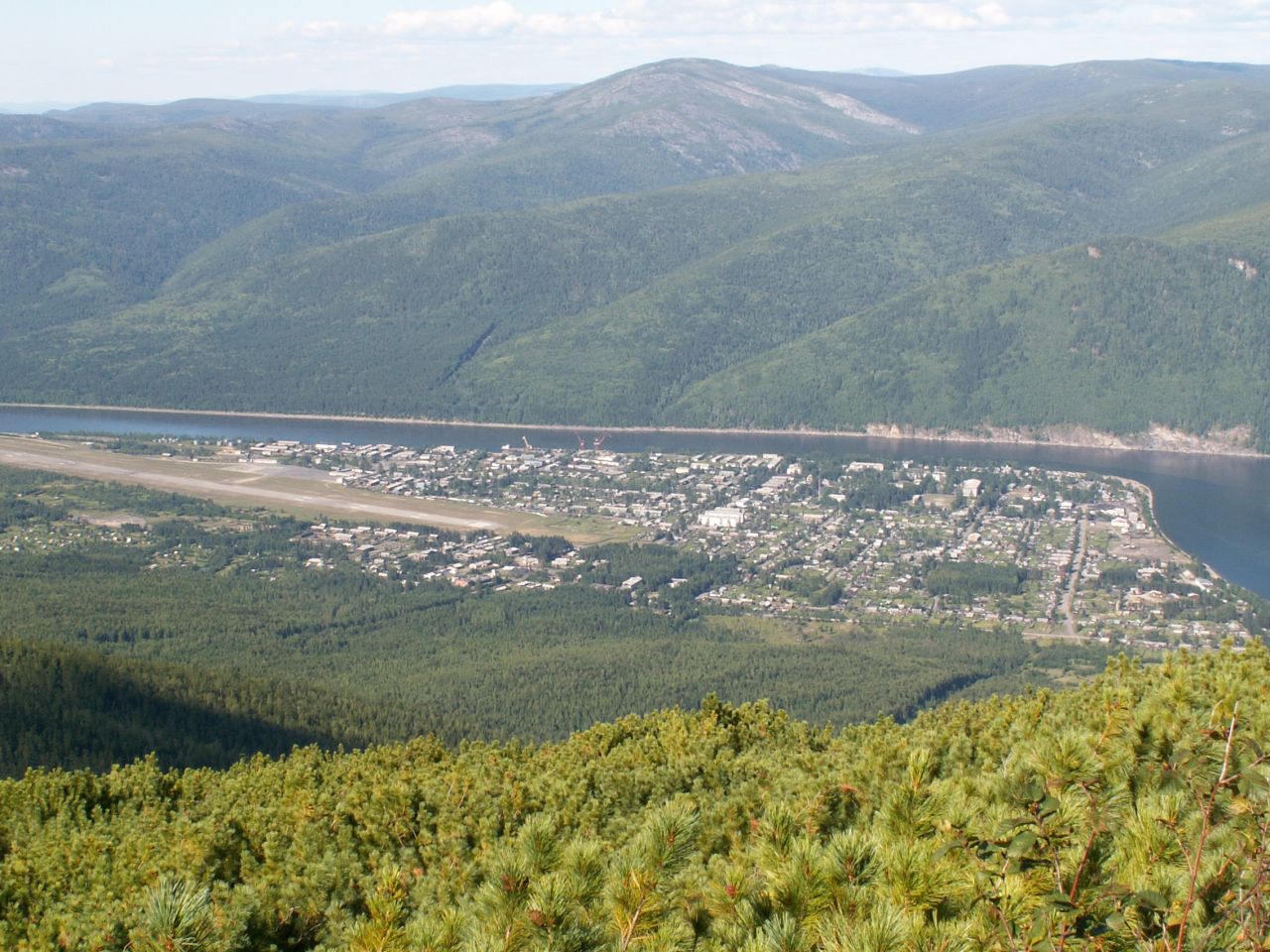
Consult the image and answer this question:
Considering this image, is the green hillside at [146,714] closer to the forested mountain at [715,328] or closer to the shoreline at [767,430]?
the shoreline at [767,430]

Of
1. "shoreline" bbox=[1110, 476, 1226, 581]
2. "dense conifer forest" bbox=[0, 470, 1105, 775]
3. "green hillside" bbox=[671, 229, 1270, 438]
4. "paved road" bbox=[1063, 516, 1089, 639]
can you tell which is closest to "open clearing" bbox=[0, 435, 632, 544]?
"dense conifer forest" bbox=[0, 470, 1105, 775]

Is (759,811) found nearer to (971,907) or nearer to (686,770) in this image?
(686,770)

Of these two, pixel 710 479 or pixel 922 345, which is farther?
pixel 922 345

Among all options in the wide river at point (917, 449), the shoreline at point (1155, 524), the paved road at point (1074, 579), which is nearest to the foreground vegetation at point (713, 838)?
the paved road at point (1074, 579)

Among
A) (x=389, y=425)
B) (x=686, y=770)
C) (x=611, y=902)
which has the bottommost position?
(x=389, y=425)

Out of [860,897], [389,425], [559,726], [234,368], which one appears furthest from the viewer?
[234,368]

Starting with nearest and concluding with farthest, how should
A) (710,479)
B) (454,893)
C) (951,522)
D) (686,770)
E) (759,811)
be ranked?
(454,893) → (759,811) → (686,770) → (951,522) → (710,479)

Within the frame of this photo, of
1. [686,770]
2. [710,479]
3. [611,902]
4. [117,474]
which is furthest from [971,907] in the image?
[117,474]

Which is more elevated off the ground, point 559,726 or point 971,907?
point 971,907
